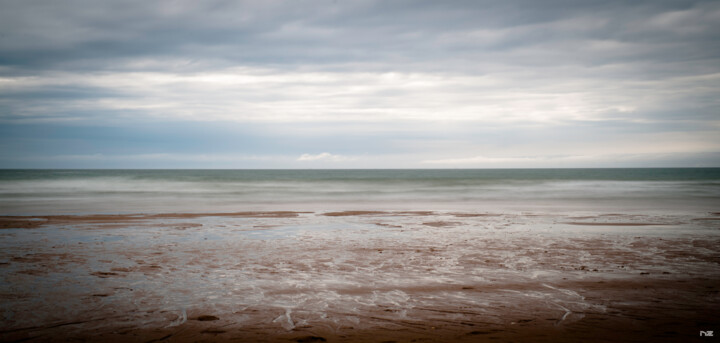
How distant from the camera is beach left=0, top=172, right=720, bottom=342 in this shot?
5.76m

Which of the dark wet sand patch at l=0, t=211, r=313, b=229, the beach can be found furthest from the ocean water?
the beach

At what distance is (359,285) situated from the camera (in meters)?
7.96

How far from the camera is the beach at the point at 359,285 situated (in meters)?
5.76

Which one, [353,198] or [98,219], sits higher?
[98,219]

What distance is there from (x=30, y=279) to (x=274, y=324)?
5.32 meters

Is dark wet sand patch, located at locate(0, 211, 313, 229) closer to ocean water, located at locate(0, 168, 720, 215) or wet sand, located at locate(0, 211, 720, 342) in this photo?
wet sand, located at locate(0, 211, 720, 342)

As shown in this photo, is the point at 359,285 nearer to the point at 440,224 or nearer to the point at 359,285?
the point at 359,285

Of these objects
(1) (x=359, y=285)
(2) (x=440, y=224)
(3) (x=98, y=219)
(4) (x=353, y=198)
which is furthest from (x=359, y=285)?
(4) (x=353, y=198)

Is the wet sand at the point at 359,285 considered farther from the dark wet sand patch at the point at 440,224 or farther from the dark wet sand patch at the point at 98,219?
the dark wet sand patch at the point at 98,219

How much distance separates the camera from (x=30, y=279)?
8227mm

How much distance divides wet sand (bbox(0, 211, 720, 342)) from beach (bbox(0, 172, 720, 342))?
0.11 feet

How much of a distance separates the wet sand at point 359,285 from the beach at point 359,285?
0.03 m

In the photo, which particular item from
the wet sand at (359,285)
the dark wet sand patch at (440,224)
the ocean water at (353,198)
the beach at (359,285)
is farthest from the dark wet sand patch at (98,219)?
the dark wet sand patch at (440,224)

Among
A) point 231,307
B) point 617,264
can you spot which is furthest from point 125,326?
point 617,264
